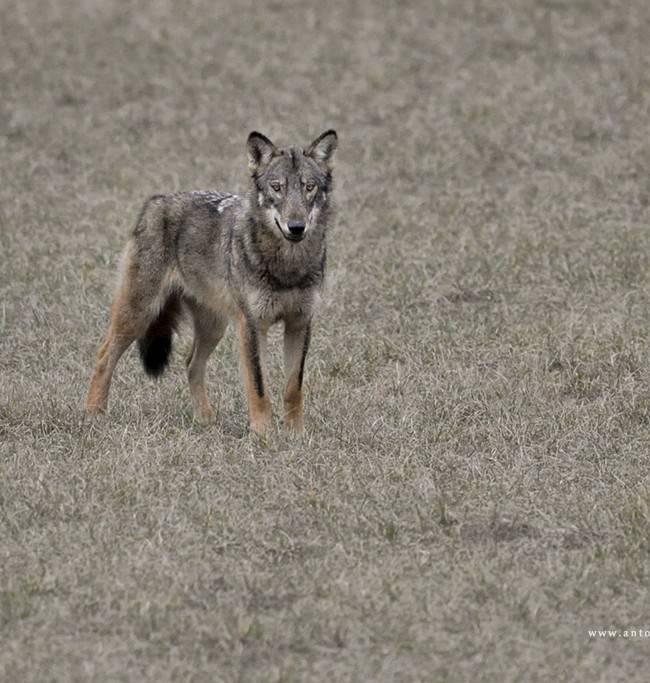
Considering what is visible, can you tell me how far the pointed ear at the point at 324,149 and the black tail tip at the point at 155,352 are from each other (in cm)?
162

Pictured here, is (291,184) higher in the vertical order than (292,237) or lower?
higher

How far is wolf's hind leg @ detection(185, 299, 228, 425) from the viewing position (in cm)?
883

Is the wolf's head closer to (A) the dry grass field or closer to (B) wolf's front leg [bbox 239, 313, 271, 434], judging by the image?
(B) wolf's front leg [bbox 239, 313, 271, 434]

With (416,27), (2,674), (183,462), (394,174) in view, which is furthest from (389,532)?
(416,27)

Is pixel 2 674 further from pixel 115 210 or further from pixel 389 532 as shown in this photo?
pixel 115 210

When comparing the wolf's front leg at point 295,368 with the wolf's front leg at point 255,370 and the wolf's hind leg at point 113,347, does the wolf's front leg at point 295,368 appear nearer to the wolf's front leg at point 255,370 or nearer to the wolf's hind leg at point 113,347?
the wolf's front leg at point 255,370

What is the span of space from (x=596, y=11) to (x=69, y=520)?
1586cm

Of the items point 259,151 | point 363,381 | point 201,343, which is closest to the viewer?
point 259,151

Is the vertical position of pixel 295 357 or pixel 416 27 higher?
pixel 416 27

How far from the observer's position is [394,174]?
48.3 ft

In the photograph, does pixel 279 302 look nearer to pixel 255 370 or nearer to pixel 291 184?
pixel 255 370

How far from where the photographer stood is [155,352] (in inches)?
351

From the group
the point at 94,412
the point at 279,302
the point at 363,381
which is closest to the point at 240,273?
the point at 279,302

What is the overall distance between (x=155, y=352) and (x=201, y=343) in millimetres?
331
